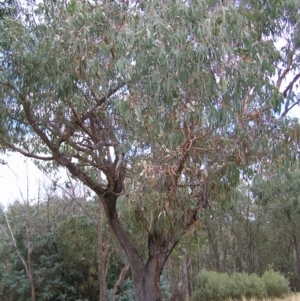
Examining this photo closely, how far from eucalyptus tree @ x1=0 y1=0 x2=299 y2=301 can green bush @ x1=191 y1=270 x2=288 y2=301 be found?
6453mm

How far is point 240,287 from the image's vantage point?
529 inches

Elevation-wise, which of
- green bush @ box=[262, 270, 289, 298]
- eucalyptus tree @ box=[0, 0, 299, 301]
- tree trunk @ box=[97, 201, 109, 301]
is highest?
eucalyptus tree @ box=[0, 0, 299, 301]

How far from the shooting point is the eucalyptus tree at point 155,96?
5.19 meters

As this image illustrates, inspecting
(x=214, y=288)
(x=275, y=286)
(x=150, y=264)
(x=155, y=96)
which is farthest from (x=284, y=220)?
(x=155, y=96)

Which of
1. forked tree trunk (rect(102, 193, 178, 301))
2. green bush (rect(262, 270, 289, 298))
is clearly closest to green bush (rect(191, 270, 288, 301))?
green bush (rect(262, 270, 289, 298))

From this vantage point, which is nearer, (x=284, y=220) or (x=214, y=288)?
(x=214, y=288)

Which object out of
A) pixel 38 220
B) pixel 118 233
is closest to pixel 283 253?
pixel 38 220

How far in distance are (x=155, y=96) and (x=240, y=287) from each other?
9708 mm

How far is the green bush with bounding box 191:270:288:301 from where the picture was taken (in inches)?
516

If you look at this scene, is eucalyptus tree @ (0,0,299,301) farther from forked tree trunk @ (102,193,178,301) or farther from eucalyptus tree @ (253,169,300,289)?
eucalyptus tree @ (253,169,300,289)

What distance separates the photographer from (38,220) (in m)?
15.0

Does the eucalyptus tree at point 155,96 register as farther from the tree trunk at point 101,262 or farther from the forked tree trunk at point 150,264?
the tree trunk at point 101,262

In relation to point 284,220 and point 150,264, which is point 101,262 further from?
point 284,220

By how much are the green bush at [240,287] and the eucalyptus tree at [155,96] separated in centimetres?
645
